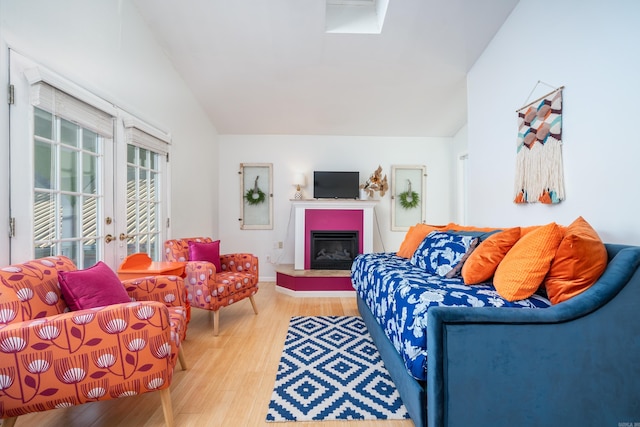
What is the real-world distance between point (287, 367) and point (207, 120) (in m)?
3.58

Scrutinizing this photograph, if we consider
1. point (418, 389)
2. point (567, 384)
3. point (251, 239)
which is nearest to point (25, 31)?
point (418, 389)

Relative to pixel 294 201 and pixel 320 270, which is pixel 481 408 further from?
pixel 294 201

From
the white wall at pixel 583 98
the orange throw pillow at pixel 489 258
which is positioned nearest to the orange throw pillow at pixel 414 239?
the white wall at pixel 583 98

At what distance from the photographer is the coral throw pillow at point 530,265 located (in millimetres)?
1439

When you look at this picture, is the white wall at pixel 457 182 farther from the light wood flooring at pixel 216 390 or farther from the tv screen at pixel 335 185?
the light wood flooring at pixel 216 390

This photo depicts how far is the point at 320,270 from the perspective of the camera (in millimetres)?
4289

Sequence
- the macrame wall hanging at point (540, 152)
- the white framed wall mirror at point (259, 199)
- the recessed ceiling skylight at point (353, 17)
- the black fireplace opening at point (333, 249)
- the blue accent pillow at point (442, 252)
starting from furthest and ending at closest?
the white framed wall mirror at point (259, 199) < the black fireplace opening at point (333, 249) < the recessed ceiling skylight at point (353, 17) < the blue accent pillow at point (442, 252) < the macrame wall hanging at point (540, 152)

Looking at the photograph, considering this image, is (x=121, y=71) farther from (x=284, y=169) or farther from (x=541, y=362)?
(x=541, y=362)

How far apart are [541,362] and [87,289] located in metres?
2.07

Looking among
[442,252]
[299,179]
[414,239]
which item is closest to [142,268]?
[442,252]

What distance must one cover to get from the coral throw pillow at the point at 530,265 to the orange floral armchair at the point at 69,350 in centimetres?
166

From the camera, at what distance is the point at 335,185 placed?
4.69 m

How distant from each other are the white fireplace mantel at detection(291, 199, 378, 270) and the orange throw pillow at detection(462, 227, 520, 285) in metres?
2.64

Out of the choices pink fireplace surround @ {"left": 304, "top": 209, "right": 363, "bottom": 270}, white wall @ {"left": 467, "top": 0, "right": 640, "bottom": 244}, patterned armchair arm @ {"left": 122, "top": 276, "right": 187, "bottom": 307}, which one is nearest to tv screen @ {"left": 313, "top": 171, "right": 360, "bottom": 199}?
pink fireplace surround @ {"left": 304, "top": 209, "right": 363, "bottom": 270}
